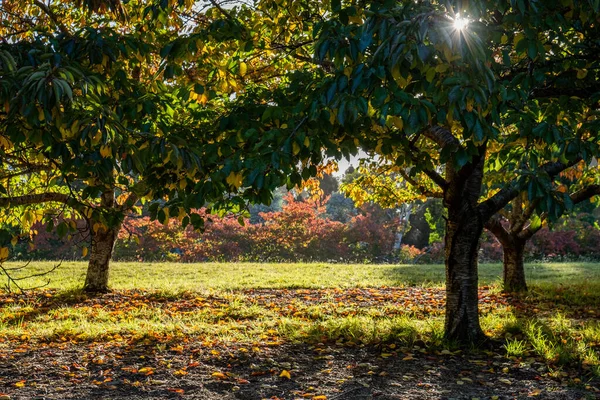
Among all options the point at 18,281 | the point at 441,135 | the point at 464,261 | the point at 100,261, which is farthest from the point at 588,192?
the point at 18,281

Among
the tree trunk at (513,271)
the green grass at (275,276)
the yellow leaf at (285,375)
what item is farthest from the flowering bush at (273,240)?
the yellow leaf at (285,375)

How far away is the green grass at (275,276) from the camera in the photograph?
1134 centimetres

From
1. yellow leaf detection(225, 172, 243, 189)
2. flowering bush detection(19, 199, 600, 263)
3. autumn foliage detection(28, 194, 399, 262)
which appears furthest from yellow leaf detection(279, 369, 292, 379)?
autumn foliage detection(28, 194, 399, 262)

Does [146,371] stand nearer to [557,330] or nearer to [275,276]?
[557,330]

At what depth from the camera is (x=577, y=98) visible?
5168 millimetres

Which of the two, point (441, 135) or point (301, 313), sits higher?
point (441, 135)

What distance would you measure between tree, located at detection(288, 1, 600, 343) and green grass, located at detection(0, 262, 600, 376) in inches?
33.3

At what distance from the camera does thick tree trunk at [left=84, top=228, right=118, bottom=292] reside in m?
9.48

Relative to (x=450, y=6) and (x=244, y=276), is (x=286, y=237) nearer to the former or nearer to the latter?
(x=244, y=276)

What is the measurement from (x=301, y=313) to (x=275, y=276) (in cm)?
536

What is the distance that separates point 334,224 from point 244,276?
27.9 ft

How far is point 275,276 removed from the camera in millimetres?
13055

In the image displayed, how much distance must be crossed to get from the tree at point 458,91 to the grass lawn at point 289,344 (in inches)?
32.2

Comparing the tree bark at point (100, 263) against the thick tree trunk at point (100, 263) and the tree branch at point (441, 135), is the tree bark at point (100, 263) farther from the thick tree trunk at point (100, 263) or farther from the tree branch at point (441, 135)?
the tree branch at point (441, 135)
